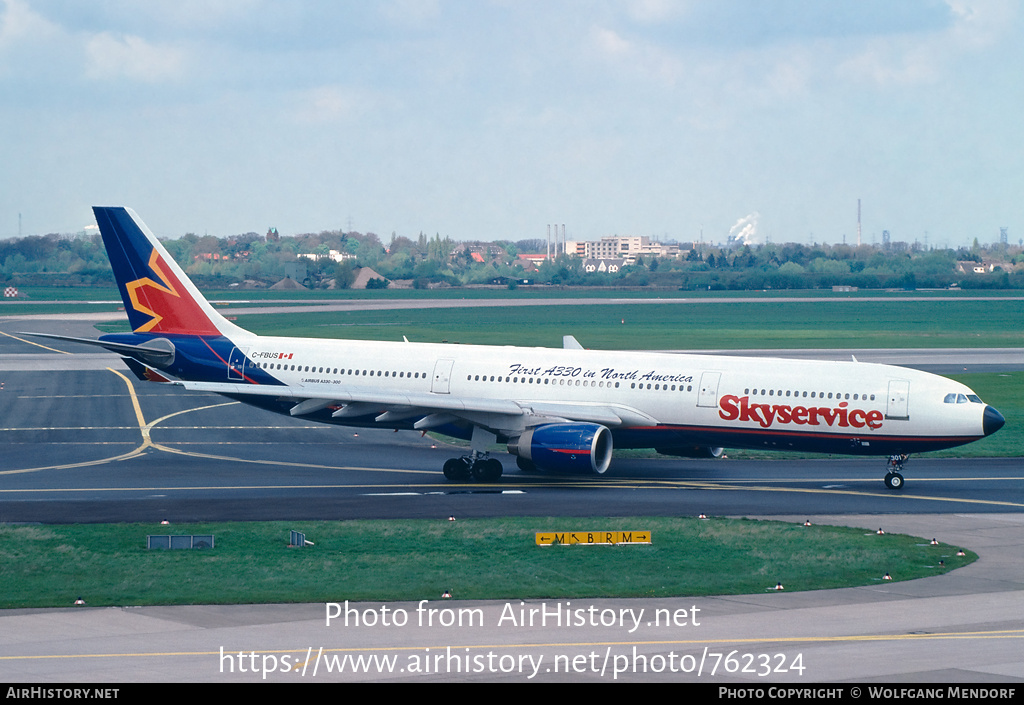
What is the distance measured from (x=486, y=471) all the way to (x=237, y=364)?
11.2 meters

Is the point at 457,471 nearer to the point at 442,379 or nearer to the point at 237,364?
the point at 442,379

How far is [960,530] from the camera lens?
3253 cm

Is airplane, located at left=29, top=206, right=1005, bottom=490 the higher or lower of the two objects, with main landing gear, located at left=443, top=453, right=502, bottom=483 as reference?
higher

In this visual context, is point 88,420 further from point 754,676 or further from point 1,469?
point 754,676

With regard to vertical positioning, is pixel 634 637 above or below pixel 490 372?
below

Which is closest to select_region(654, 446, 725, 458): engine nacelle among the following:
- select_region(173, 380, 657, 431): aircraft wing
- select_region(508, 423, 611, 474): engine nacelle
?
select_region(173, 380, 657, 431): aircraft wing

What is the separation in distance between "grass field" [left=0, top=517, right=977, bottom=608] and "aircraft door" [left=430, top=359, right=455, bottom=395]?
11027mm

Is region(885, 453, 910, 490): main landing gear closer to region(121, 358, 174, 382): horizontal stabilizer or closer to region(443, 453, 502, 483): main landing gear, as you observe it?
region(443, 453, 502, 483): main landing gear

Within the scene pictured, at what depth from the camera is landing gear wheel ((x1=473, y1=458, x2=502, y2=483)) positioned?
41.2 m

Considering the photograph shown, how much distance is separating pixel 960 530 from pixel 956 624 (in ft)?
33.6

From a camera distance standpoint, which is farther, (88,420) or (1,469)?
(88,420)

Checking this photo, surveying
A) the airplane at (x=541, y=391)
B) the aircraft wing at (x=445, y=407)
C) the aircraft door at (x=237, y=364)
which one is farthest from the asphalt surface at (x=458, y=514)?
the aircraft door at (x=237, y=364)
